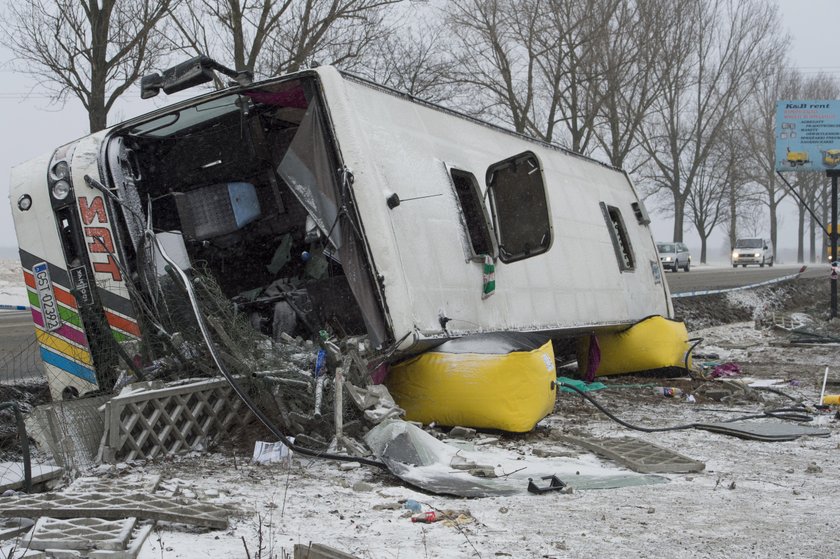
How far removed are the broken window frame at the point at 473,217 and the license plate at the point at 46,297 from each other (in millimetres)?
2914

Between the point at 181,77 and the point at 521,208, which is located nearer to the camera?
the point at 181,77

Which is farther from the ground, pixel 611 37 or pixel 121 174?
pixel 611 37

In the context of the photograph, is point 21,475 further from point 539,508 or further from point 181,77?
point 181,77

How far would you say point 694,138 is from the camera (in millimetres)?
44500

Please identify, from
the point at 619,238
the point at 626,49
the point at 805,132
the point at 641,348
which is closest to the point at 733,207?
the point at 626,49

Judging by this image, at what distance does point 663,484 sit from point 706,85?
40.6 meters

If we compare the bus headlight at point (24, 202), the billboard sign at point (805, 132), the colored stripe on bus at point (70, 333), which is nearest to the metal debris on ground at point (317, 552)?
the colored stripe on bus at point (70, 333)

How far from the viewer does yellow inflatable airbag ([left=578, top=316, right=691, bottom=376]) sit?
9.20 meters

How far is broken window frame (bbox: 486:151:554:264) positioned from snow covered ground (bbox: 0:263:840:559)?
1283 mm

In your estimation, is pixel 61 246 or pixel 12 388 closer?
pixel 61 246

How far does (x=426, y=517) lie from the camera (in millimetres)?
3773

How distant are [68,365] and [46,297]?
20.3 inches

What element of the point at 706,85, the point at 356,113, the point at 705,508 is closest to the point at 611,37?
the point at 706,85

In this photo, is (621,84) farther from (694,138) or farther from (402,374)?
(402,374)
